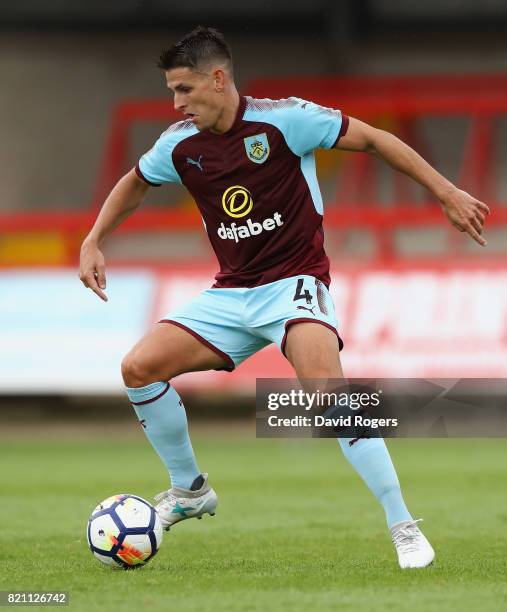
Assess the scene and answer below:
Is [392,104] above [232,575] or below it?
above

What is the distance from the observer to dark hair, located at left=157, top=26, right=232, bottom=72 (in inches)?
214

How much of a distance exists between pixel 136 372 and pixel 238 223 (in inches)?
30.4

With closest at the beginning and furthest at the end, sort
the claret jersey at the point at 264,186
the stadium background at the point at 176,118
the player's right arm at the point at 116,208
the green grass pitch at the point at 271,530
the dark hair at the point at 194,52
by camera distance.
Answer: the green grass pitch at the point at 271,530 → the dark hair at the point at 194,52 → the claret jersey at the point at 264,186 → the player's right arm at the point at 116,208 → the stadium background at the point at 176,118

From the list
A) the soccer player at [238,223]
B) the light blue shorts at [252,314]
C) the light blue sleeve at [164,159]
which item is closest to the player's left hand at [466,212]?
the soccer player at [238,223]

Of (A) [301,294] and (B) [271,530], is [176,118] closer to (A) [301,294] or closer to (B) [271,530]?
(B) [271,530]

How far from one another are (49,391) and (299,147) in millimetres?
6959

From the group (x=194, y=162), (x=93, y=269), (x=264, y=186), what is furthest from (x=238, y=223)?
(x=93, y=269)

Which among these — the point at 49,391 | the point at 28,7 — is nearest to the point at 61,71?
the point at 28,7

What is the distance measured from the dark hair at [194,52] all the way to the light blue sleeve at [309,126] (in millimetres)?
374

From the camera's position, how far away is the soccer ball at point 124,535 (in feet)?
17.1

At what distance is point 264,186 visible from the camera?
219 inches

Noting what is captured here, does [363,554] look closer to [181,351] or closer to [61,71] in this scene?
[181,351]

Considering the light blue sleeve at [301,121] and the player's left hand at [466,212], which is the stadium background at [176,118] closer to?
the light blue sleeve at [301,121]

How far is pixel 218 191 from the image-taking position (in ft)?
18.4
